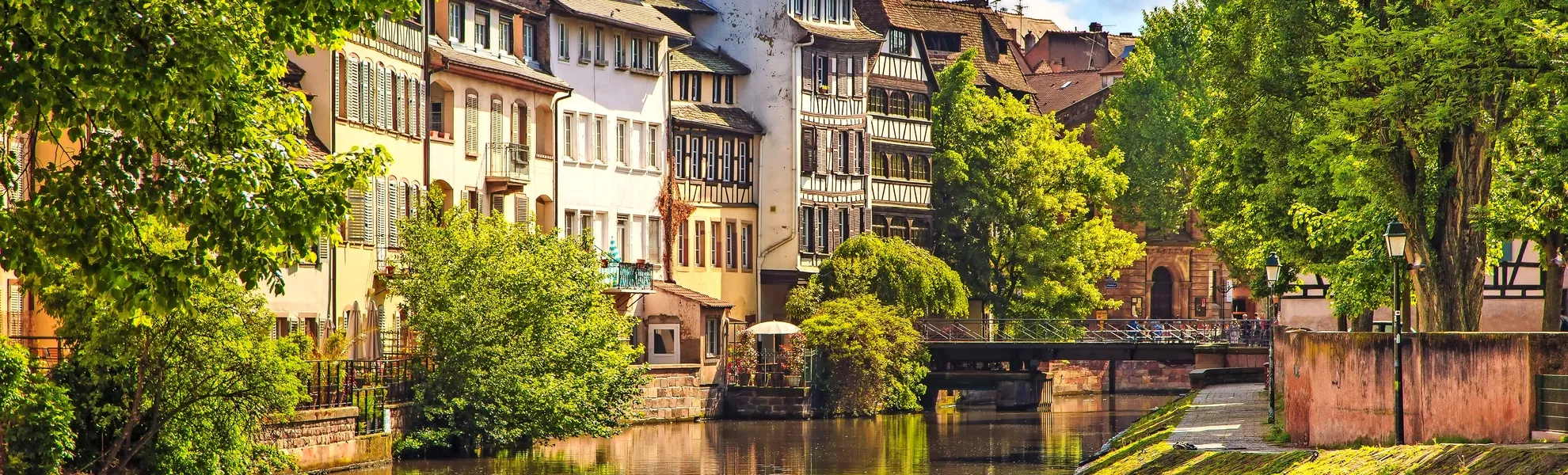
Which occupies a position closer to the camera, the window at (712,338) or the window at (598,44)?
the window at (598,44)

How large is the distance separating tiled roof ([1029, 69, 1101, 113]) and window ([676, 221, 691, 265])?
34169 mm

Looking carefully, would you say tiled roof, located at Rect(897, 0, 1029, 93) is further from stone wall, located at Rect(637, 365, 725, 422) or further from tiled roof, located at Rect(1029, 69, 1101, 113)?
stone wall, located at Rect(637, 365, 725, 422)

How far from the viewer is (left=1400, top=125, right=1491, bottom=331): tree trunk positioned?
31625mm

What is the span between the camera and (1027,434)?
2280 inches

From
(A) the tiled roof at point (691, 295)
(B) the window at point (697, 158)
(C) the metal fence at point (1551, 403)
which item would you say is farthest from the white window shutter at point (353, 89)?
(C) the metal fence at point (1551, 403)

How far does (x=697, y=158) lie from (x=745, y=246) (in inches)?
175

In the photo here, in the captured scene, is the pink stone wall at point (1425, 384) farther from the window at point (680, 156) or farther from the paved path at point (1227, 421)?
the window at point (680, 156)

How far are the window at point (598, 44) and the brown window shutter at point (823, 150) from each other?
1282 centimetres

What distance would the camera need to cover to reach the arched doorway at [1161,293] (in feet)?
338

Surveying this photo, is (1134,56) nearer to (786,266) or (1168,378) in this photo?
(1168,378)

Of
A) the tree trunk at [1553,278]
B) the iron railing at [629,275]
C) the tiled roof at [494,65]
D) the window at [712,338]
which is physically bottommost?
the window at [712,338]

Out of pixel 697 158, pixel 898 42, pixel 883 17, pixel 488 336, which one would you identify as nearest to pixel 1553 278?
pixel 488 336

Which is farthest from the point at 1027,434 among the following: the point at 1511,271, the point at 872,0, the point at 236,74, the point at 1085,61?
the point at 1085,61

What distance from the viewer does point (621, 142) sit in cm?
6369
